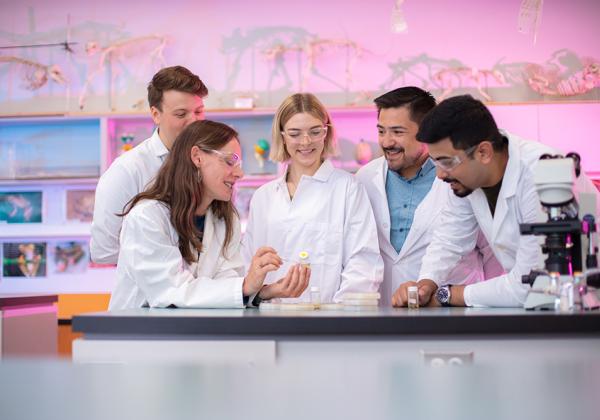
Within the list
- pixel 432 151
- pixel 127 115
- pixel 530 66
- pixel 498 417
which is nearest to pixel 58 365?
pixel 498 417

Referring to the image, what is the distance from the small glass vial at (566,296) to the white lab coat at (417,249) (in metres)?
1.18

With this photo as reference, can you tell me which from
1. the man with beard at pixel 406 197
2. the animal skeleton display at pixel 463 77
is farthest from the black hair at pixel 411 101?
the animal skeleton display at pixel 463 77

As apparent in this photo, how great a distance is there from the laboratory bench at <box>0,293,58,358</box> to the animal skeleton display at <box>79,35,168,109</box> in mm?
2391

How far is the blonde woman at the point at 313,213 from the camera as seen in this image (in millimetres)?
2988

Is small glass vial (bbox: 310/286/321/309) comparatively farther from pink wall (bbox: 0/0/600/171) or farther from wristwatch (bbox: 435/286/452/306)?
pink wall (bbox: 0/0/600/171)

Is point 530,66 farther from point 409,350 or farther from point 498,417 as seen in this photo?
point 498,417

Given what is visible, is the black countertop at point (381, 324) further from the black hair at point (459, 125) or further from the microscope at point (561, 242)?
the black hair at point (459, 125)

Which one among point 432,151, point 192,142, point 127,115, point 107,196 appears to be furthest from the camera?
point 127,115

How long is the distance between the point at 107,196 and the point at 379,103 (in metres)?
1.18

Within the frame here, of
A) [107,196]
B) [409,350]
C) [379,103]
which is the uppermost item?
[379,103]

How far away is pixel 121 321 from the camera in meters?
1.77

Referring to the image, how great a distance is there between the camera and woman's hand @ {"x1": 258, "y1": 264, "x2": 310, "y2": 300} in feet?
7.59

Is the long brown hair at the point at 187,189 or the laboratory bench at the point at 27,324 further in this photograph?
the laboratory bench at the point at 27,324

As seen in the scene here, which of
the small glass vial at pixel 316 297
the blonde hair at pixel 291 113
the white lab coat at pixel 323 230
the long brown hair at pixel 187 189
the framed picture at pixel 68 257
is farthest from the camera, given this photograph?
the framed picture at pixel 68 257
